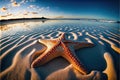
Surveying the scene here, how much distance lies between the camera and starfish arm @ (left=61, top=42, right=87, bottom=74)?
1.91 m

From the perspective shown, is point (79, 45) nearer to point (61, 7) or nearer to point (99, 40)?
point (99, 40)

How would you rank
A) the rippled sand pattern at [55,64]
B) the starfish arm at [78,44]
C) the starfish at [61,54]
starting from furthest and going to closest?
the starfish arm at [78,44]
the starfish at [61,54]
the rippled sand pattern at [55,64]

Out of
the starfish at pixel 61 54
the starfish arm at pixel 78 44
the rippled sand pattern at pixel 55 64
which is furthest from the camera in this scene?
the starfish arm at pixel 78 44

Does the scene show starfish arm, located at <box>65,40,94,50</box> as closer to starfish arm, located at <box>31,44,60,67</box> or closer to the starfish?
the starfish

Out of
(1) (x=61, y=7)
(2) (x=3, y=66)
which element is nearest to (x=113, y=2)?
(1) (x=61, y=7)

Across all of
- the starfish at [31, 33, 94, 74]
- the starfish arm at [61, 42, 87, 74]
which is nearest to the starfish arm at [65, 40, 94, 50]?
the starfish at [31, 33, 94, 74]

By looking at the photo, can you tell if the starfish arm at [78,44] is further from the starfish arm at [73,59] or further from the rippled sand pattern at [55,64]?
the starfish arm at [73,59]

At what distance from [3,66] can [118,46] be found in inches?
75.7

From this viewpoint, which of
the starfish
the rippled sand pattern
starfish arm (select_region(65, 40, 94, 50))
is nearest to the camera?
the rippled sand pattern

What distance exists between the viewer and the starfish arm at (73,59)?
75.0 inches

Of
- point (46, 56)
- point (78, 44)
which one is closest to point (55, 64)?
point (46, 56)

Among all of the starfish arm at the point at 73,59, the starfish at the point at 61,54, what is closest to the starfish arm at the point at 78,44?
the starfish at the point at 61,54

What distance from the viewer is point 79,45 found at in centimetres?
256

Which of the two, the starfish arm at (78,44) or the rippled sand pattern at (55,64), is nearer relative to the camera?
the rippled sand pattern at (55,64)
